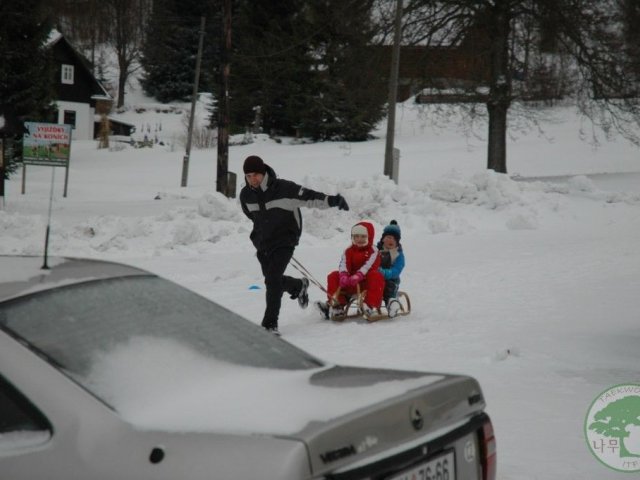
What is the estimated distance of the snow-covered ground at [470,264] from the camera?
734 cm

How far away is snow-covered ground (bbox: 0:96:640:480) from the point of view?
289 inches

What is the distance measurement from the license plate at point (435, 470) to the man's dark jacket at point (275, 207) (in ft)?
20.2

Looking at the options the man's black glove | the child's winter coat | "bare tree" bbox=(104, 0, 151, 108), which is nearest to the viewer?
the man's black glove

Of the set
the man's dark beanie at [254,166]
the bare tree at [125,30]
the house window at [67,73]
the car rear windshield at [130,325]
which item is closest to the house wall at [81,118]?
the house window at [67,73]

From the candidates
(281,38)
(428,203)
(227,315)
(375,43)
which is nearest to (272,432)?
(227,315)

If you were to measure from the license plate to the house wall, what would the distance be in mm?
63849

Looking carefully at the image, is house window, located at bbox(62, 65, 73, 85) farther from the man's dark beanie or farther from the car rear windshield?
the car rear windshield

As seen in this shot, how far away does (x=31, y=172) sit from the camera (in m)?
42.4

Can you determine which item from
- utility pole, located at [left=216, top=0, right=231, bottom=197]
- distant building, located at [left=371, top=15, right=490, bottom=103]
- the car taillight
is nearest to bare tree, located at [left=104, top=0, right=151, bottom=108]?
distant building, located at [left=371, top=15, right=490, bottom=103]

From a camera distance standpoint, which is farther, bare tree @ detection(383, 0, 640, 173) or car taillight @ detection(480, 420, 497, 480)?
bare tree @ detection(383, 0, 640, 173)

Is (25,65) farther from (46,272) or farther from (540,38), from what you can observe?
(46,272)

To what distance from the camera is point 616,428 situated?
5988mm

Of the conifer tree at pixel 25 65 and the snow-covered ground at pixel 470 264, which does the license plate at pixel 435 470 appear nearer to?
the snow-covered ground at pixel 470 264

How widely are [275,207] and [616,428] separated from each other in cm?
448
